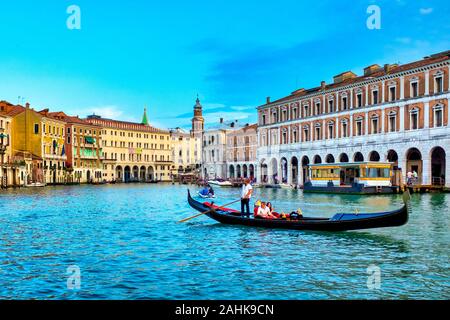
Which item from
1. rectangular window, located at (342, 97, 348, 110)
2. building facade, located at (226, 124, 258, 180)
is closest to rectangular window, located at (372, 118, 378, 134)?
rectangular window, located at (342, 97, 348, 110)

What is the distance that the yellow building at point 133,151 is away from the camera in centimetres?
8212

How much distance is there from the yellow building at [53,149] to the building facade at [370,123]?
28.1 meters

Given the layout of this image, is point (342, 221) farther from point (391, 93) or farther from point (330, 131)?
point (330, 131)

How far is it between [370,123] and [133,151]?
52.9 meters

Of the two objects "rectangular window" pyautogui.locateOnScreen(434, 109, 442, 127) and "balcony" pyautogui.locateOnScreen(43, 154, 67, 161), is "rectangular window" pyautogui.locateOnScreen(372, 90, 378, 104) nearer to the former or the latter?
"rectangular window" pyautogui.locateOnScreen(434, 109, 442, 127)

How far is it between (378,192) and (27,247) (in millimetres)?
27789

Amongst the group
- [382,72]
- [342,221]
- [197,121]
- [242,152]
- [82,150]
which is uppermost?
[197,121]

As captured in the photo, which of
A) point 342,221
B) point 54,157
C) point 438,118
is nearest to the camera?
point 342,221

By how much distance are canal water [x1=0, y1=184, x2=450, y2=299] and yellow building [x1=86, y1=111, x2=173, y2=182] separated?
215ft

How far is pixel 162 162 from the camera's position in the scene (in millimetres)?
91562

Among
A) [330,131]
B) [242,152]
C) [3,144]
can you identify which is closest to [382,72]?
[330,131]

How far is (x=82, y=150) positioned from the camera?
75.4 meters
